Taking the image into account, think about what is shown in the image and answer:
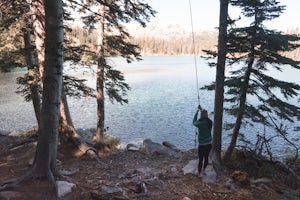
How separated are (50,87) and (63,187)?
6.39 feet

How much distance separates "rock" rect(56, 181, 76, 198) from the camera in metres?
5.26

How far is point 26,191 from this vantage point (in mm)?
5156

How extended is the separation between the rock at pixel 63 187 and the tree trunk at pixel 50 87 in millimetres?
240

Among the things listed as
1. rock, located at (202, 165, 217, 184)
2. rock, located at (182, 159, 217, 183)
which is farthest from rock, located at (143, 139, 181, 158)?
rock, located at (202, 165, 217, 184)

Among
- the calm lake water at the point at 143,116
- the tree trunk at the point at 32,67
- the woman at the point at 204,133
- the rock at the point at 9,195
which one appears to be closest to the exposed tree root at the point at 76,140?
the tree trunk at the point at 32,67

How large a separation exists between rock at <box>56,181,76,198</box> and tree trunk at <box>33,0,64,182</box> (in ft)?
0.79

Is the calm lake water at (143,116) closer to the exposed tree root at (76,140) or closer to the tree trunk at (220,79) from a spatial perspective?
the exposed tree root at (76,140)

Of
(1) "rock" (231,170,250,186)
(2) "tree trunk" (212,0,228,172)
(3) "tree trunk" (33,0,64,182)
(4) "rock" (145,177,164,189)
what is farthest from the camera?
(2) "tree trunk" (212,0,228,172)

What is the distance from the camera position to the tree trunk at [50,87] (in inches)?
213

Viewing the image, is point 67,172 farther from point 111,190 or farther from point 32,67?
point 32,67

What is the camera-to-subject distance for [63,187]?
17.8 ft

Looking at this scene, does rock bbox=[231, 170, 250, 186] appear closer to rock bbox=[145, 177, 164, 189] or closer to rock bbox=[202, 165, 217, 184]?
rock bbox=[202, 165, 217, 184]

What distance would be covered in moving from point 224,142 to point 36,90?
1205 centimetres

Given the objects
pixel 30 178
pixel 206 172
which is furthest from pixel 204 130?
pixel 30 178
